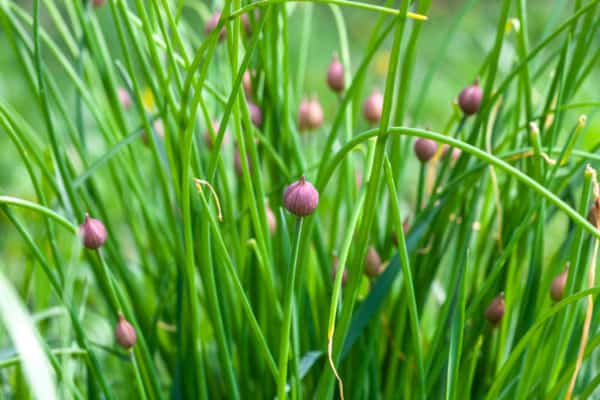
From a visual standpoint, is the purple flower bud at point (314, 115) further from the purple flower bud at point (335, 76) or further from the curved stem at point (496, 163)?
the curved stem at point (496, 163)

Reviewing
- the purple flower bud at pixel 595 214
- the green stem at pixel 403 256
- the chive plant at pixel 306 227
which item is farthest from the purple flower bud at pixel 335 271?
the purple flower bud at pixel 595 214

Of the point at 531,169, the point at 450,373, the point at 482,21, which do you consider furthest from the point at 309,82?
the point at 450,373

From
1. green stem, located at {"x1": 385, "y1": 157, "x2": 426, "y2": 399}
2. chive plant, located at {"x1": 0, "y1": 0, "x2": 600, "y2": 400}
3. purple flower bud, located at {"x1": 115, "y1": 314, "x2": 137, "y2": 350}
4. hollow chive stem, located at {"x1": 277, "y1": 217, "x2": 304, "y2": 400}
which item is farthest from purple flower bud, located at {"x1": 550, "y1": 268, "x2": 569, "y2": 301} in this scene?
purple flower bud, located at {"x1": 115, "y1": 314, "x2": 137, "y2": 350}

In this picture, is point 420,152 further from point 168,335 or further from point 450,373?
point 168,335

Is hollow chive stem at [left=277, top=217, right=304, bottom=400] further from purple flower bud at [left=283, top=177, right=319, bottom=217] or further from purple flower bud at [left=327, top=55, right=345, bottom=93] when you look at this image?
purple flower bud at [left=327, top=55, right=345, bottom=93]

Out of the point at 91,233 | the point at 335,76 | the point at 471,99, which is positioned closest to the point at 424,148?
the point at 471,99

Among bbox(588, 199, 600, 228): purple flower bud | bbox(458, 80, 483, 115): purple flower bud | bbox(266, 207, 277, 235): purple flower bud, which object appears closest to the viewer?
bbox(588, 199, 600, 228): purple flower bud
